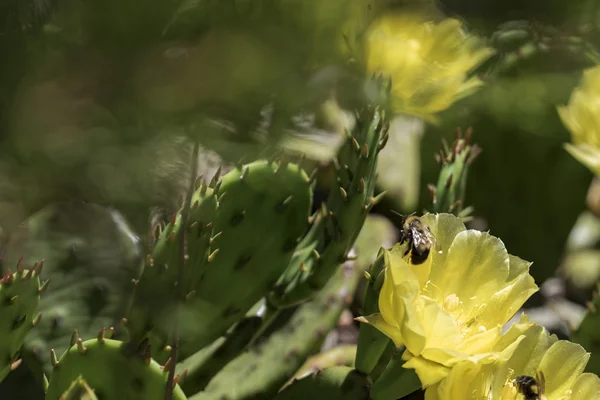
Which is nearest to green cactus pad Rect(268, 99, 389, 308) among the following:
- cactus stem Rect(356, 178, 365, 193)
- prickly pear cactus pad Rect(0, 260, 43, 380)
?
cactus stem Rect(356, 178, 365, 193)

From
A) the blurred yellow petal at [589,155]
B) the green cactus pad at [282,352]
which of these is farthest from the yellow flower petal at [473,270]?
the blurred yellow petal at [589,155]

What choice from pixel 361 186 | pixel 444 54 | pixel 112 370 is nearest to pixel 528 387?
pixel 361 186

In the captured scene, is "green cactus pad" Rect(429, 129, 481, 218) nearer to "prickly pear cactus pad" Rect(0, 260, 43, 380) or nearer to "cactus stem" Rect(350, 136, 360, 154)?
"cactus stem" Rect(350, 136, 360, 154)

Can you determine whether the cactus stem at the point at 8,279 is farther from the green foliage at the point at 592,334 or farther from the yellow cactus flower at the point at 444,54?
the green foliage at the point at 592,334

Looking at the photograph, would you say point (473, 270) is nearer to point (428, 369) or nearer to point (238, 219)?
point (428, 369)

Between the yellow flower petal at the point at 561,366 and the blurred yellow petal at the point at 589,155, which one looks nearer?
the yellow flower petal at the point at 561,366

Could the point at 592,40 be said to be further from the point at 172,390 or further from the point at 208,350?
the point at 172,390

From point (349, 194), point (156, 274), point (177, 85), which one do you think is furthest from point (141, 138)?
point (349, 194)
